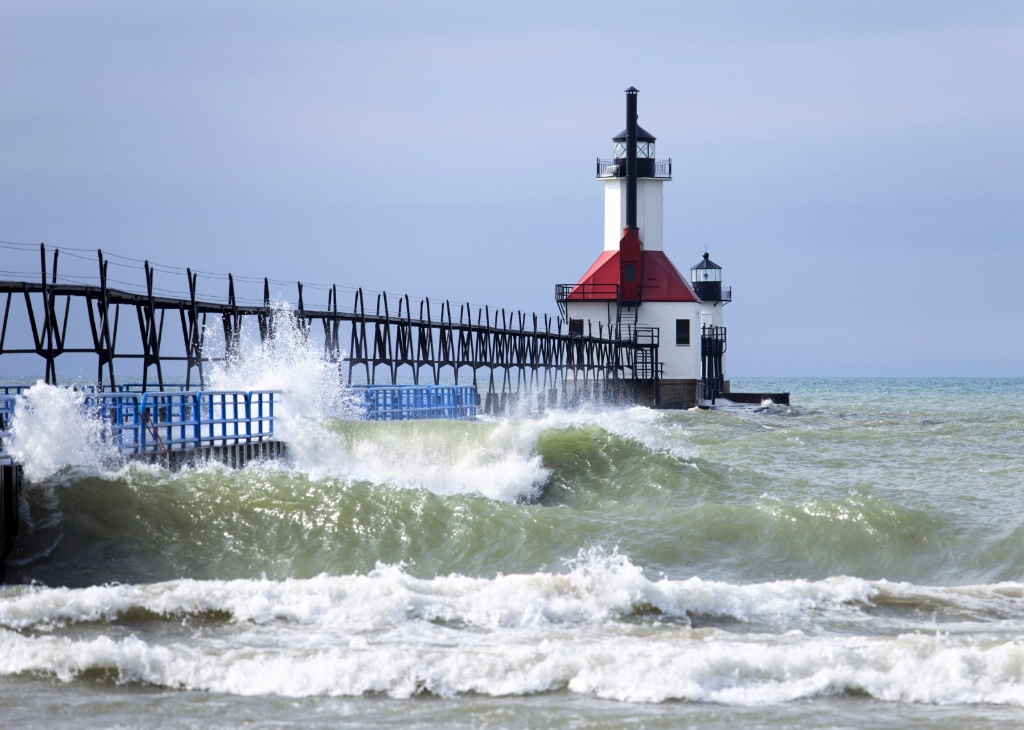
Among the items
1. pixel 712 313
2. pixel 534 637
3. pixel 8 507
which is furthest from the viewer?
pixel 712 313

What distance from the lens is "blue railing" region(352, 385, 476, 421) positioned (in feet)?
77.7

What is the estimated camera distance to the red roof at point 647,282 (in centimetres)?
5544

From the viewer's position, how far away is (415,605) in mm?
10523

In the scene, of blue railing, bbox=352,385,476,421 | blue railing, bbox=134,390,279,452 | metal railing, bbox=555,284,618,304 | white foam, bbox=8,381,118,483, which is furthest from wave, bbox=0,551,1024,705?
metal railing, bbox=555,284,618,304

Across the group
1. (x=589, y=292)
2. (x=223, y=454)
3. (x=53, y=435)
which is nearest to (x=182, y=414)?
(x=223, y=454)

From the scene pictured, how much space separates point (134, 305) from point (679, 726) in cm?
2077

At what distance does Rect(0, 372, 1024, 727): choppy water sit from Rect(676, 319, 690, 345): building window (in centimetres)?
3594

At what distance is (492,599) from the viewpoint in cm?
1059

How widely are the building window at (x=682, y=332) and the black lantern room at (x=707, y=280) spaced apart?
23.8 feet

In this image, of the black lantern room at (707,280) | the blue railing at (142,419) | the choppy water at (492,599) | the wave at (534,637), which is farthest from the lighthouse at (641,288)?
the wave at (534,637)

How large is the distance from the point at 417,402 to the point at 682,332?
104ft

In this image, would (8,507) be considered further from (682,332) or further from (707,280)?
(707,280)

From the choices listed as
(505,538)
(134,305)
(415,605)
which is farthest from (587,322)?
(415,605)

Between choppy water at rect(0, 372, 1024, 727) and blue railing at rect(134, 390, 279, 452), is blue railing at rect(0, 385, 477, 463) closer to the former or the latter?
blue railing at rect(134, 390, 279, 452)
